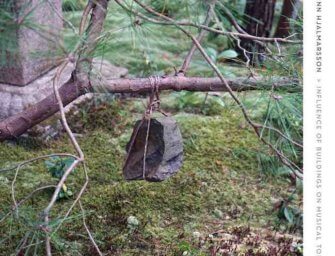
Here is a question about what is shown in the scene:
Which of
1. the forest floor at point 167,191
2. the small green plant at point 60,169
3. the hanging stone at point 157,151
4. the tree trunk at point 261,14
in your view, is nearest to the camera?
→ the hanging stone at point 157,151

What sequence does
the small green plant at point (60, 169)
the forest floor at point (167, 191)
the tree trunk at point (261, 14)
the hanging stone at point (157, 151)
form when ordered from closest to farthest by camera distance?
the hanging stone at point (157, 151) → the forest floor at point (167, 191) → the small green plant at point (60, 169) → the tree trunk at point (261, 14)

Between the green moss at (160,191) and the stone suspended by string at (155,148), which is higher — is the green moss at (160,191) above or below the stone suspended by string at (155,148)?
below

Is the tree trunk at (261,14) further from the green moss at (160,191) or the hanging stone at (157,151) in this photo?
the hanging stone at (157,151)

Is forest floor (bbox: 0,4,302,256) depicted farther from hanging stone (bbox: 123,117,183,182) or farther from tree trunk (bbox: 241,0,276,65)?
tree trunk (bbox: 241,0,276,65)

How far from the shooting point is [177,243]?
1573 millimetres

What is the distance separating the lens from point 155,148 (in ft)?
4.49

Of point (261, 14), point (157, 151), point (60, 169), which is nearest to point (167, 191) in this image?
point (60, 169)

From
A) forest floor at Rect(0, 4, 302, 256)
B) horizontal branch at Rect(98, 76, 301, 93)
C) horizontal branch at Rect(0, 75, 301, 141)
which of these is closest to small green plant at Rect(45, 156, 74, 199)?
forest floor at Rect(0, 4, 302, 256)

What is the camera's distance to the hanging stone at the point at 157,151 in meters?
1.36

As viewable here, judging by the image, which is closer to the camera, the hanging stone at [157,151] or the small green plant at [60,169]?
the hanging stone at [157,151]

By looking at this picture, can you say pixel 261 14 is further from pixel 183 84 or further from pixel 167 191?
pixel 183 84

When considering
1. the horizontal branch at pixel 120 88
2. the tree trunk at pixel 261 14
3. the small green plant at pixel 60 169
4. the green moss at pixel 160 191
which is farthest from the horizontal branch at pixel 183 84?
the tree trunk at pixel 261 14

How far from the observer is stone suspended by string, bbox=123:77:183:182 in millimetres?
1356
